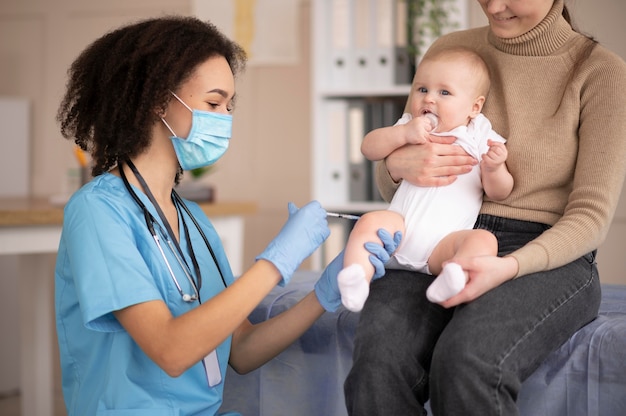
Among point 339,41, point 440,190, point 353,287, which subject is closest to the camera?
point 353,287

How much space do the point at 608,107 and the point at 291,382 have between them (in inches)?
30.7

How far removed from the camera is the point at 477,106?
5.13 feet

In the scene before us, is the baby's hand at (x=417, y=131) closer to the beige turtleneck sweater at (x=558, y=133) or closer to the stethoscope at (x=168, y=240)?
the beige turtleneck sweater at (x=558, y=133)

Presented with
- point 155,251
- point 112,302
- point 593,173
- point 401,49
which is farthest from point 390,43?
point 112,302

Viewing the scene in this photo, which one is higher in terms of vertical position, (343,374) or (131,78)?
(131,78)

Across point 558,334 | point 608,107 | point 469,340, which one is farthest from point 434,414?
point 608,107

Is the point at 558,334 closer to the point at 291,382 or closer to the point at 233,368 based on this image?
the point at 291,382

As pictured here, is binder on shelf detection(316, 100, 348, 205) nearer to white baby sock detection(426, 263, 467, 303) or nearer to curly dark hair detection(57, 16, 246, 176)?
curly dark hair detection(57, 16, 246, 176)

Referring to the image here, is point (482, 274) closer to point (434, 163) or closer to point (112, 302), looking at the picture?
point (434, 163)

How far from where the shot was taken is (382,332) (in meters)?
1.26

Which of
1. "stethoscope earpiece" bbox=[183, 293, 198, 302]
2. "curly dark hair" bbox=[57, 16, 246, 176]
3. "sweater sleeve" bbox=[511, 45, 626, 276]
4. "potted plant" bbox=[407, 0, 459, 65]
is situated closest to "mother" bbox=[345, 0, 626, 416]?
"sweater sleeve" bbox=[511, 45, 626, 276]

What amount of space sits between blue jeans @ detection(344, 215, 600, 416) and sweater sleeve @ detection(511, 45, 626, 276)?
0.14 feet

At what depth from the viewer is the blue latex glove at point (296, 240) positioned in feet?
4.26

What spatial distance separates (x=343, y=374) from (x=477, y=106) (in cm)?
58
